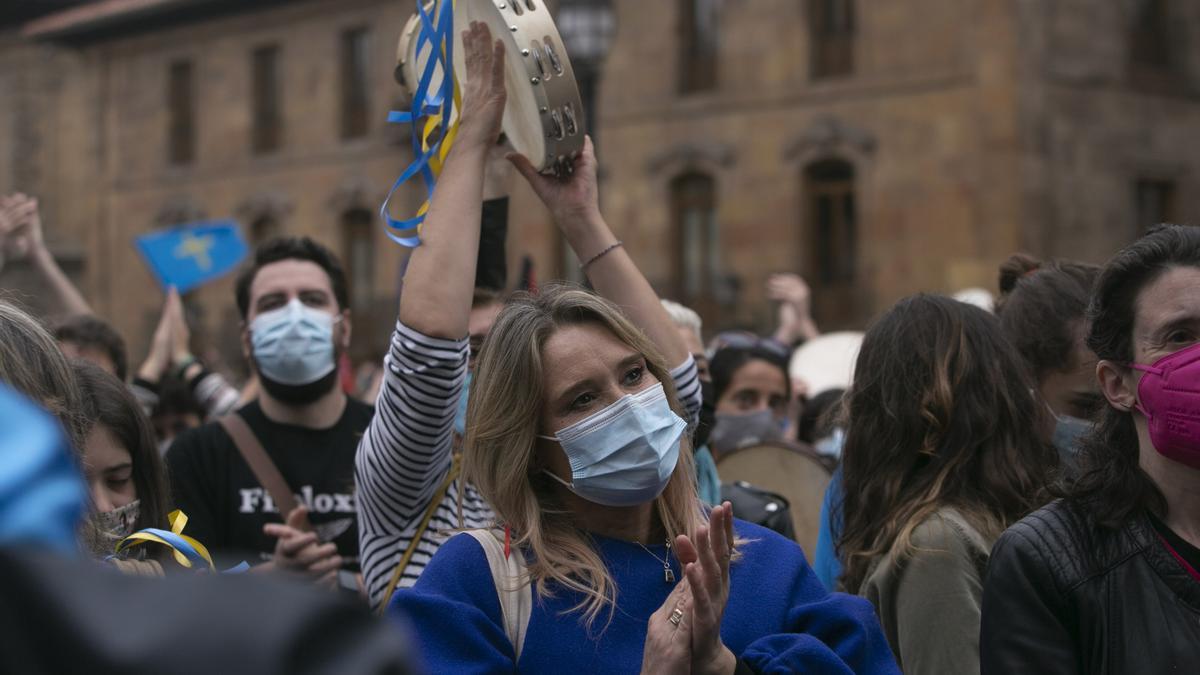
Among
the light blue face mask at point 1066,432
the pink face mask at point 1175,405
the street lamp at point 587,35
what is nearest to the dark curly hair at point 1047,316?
the light blue face mask at point 1066,432

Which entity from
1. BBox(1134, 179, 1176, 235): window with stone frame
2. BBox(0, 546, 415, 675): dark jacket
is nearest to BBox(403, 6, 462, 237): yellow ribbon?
BBox(0, 546, 415, 675): dark jacket

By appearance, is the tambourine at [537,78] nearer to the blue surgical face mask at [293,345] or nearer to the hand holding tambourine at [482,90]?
the hand holding tambourine at [482,90]

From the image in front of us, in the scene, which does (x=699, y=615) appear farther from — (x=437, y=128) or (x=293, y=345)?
(x=293, y=345)

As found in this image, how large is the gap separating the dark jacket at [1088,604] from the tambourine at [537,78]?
4.82 ft

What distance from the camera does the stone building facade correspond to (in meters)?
23.1

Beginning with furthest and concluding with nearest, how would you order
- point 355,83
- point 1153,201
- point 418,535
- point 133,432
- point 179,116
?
1. point 179,116
2. point 355,83
3. point 1153,201
4. point 418,535
5. point 133,432

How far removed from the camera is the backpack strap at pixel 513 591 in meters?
2.85

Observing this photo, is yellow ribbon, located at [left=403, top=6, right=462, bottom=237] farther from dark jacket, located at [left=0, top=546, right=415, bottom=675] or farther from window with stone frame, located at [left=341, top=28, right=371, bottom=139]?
window with stone frame, located at [left=341, top=28, right=371, bottom=139]

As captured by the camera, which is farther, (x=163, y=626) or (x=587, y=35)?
(x=587, y=35)

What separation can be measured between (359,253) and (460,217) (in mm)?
29147

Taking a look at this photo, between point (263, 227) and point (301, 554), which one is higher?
point (301, 554)

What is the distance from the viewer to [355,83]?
1268 inches

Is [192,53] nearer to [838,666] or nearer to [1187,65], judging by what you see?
[1187,65]

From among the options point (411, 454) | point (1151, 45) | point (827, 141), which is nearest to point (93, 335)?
point (411, 454)
